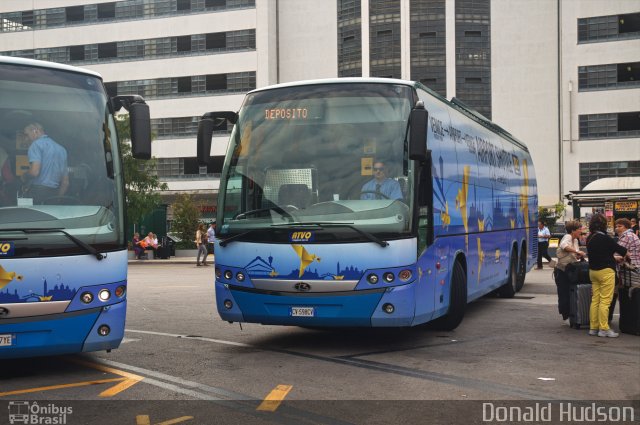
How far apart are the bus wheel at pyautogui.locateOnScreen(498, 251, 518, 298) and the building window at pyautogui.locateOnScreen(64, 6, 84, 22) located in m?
54.6

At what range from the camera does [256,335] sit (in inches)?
444

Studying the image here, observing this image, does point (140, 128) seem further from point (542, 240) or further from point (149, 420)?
point (542, 240)

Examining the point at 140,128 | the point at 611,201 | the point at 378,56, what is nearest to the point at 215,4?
the point at 378,56

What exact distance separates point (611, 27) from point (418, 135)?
48.6 metres

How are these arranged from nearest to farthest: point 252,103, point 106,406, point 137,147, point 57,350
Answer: point 106,406
point 57,350
point 137,147
point 252,103

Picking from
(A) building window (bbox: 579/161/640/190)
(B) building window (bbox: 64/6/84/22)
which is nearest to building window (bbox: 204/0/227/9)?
(B) building window (bbox: 64/6/84/22)

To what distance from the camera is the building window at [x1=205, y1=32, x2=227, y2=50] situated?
196 feet

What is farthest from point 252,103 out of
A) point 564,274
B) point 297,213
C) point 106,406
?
point 564,274

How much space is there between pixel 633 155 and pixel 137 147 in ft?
162

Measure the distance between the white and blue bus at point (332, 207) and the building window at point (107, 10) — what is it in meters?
56.3

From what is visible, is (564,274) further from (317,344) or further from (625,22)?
(625,22)

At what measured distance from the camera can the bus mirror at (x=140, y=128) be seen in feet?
27.4

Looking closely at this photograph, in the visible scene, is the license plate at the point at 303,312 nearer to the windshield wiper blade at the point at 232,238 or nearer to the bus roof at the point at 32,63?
the windshield wiper blade at the point at 232,238

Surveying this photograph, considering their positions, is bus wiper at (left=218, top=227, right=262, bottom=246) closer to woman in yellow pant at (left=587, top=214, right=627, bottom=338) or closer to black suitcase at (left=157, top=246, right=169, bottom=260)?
woman in yellow pant at (left=587, top=214, right=627, bottom=338)
